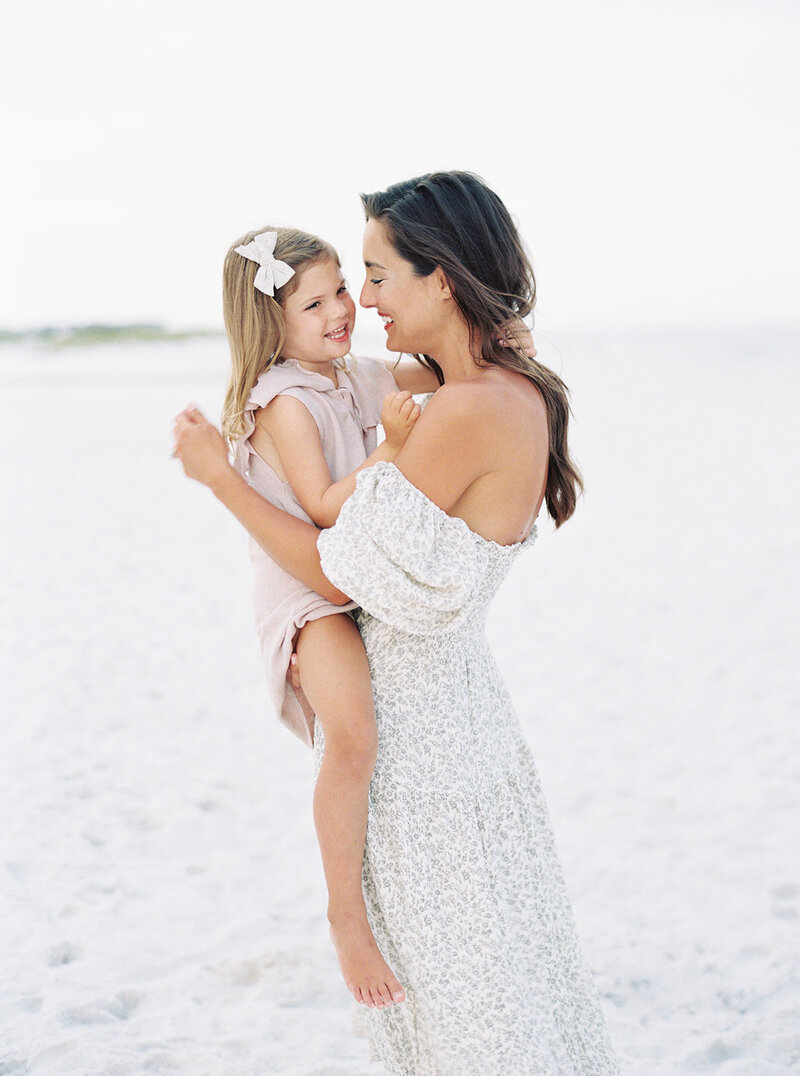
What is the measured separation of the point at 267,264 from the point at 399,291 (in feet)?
1.08

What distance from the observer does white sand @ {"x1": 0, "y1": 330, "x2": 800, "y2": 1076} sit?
2.68m

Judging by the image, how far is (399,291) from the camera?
5.61 ft

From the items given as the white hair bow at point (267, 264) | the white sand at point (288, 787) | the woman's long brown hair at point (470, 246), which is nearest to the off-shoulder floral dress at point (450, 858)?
the woman's long brown hair at point (470, 246)

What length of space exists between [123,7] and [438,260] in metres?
17.6

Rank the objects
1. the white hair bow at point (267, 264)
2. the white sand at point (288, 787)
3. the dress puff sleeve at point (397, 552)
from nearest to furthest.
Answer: the dress puff sleeve at point (397, 552)
the white hair bow at point (267, 264)
the white sand at point (288, 787)

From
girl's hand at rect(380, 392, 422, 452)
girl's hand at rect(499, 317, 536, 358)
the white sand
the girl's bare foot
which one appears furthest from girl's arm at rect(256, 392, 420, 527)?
the white sand

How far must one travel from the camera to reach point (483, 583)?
1730mm

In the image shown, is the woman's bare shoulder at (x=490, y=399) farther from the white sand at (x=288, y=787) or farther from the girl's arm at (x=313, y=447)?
the white sand at (x=288, y=787)

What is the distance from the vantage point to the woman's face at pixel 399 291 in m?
1.70

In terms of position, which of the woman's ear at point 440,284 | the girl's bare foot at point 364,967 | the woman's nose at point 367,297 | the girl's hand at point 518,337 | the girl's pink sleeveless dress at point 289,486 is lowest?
the girl's bare foot at point 364,967

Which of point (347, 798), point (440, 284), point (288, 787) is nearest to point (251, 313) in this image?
point (440, 284)

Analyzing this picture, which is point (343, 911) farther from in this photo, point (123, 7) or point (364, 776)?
point (123, 7)

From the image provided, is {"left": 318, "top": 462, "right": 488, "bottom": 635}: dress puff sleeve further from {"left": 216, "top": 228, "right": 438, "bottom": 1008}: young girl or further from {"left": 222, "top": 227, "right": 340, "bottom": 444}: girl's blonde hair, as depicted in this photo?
{"left": 222, "top": 227, "right": 340, "bottom": 444}: girl's blonde hair

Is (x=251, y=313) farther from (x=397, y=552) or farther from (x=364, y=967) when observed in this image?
(x=364, y=967)
